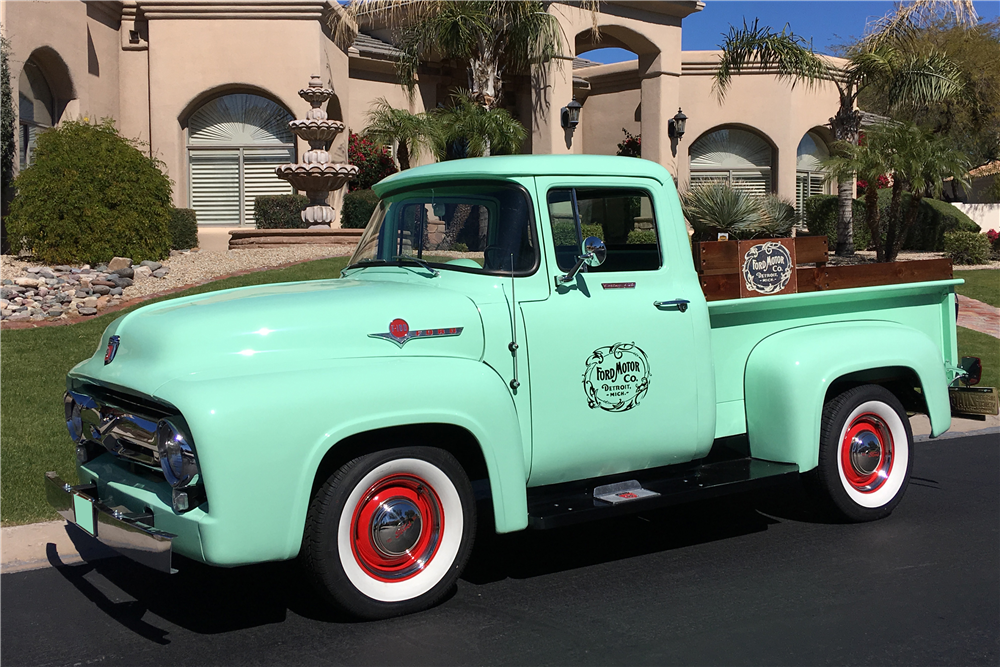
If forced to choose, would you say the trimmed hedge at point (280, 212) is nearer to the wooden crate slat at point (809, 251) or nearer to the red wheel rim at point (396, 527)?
the wooden crate slat at point (809, 251)

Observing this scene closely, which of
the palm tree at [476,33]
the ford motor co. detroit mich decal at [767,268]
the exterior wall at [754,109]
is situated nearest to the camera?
the ford motor co. detroit mich decal at [767,268]

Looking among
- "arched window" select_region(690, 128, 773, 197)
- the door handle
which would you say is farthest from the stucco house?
the door handle

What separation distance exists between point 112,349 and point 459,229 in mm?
1868

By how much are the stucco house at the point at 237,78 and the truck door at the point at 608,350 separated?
664 inches

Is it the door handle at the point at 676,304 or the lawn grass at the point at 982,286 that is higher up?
the lawn grass at the point at 982,286

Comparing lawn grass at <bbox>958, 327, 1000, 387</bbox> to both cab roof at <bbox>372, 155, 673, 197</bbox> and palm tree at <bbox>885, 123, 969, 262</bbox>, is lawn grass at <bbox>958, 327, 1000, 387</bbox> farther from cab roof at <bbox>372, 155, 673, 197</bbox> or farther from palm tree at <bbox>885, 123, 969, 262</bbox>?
cab roof at <bbox>372, 155, 673, 197</bbox>

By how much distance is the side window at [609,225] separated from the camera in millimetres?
5180

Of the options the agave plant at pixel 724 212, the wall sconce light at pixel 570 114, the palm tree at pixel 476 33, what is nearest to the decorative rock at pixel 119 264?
the palm tree at pixel 476 33

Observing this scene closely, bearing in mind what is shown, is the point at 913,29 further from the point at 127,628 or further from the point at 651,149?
the point at 127,628

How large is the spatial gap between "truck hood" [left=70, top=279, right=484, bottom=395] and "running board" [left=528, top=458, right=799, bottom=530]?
0.90 metres

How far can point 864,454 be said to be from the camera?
6.20 meters

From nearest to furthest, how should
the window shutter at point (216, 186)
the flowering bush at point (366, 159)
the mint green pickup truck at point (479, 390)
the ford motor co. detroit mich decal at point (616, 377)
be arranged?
the mint green pickup truck at point (479, 390)
the ford motor co. detroit mich decal at point (616, 377)
the window shutter at point (216, 186)
the flowering bush at point (366, 159)

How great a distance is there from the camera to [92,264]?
15820mm

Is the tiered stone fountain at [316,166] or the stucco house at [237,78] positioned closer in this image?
the tiered stone fountain at [316,166]
